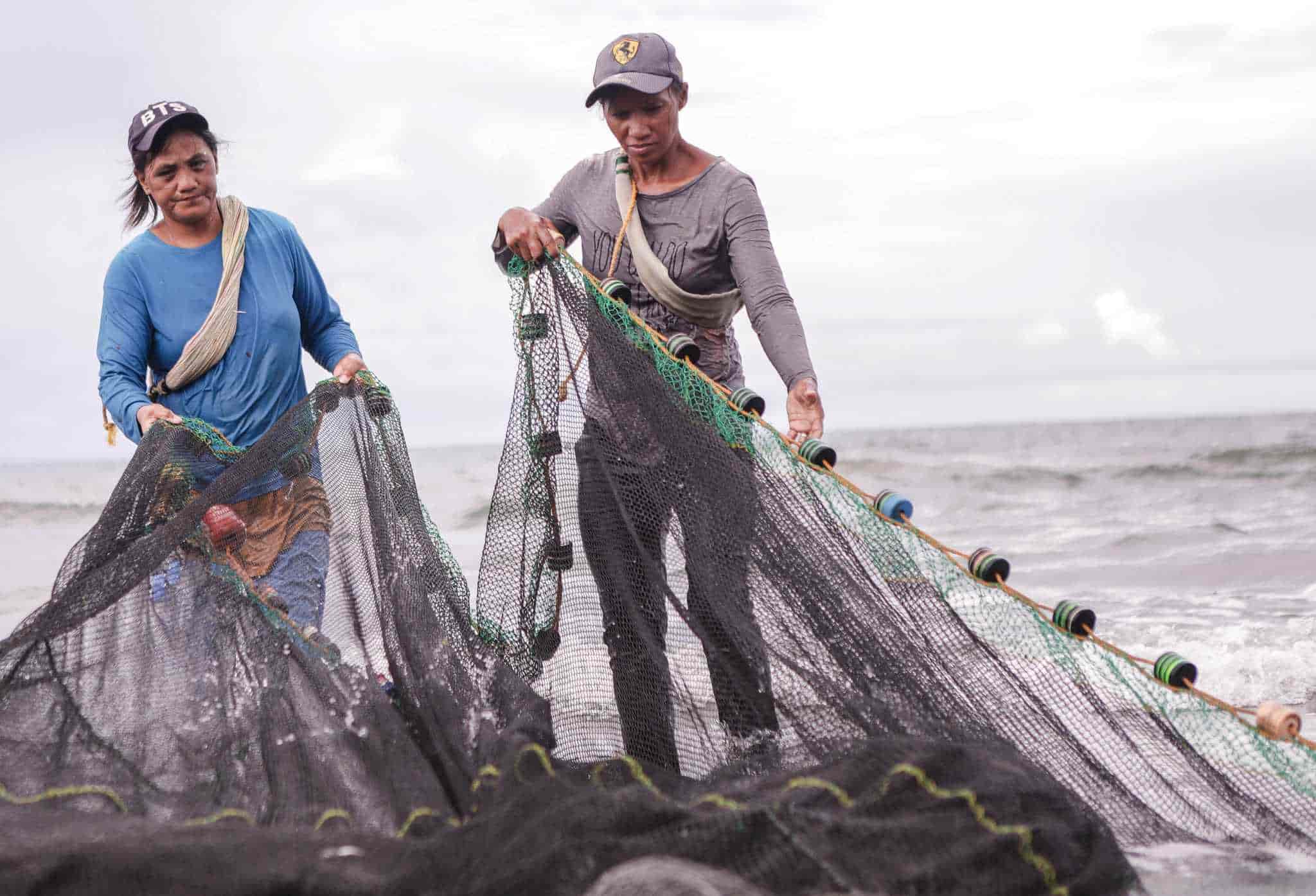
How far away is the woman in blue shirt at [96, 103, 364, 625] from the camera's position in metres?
3.84

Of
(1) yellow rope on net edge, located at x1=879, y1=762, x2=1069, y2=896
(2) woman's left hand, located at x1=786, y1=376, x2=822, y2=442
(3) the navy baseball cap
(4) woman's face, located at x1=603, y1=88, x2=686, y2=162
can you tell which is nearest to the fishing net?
(1) yellow rope on net edge, located at x1=879, y1=762, x2=1069, y2=896

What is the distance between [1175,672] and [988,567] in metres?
0.49

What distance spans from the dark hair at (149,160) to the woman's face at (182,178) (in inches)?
0.5

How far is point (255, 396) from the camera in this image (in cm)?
405

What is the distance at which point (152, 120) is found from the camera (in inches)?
150

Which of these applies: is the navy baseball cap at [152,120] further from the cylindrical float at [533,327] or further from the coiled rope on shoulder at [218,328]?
the cylindrical float at [533,327]

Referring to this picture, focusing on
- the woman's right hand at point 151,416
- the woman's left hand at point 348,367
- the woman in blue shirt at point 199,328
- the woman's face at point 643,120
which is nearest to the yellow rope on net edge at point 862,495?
the woman's face at point 643,120

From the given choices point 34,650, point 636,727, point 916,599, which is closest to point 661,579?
point 636,727

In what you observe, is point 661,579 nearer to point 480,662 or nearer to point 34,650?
point 480,662

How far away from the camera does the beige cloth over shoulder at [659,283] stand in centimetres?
371

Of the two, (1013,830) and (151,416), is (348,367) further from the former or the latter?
(1013,830)

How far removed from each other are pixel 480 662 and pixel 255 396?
4.13 feet

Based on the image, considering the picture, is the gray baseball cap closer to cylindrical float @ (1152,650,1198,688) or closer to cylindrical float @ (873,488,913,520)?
cylindrical float @ (873,488,913,520)

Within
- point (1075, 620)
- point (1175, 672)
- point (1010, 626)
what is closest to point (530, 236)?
point (1010, 626)
